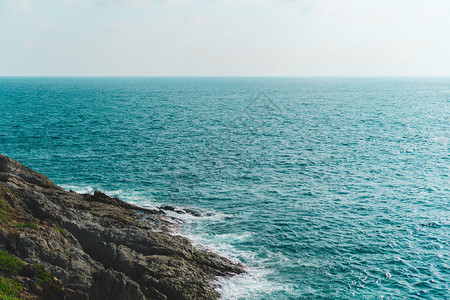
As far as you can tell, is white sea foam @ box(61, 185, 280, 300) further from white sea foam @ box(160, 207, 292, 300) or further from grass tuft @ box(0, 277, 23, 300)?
grass tuft @ box(0, 277, 23, 300)

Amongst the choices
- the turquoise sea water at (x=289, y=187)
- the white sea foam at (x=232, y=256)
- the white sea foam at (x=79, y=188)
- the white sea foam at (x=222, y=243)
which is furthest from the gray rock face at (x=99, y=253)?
the white sea foam at (x=79, y=188)

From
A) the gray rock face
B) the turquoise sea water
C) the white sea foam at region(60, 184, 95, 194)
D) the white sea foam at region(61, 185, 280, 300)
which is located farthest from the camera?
the white sea foam at region(60, 184, 95, 194)

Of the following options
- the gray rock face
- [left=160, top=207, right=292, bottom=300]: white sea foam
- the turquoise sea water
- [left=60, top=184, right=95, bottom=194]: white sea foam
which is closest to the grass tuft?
the gray rock face

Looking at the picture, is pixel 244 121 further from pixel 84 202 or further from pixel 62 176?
pixel 84 202

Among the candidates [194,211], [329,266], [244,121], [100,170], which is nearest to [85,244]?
[194,211]

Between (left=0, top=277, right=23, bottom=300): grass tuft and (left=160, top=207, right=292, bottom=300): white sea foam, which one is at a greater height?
(left=0, top=277, right=23, bottom=300): grass tuft

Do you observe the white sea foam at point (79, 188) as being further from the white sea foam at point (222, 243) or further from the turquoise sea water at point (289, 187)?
the turquoise sea water at point (289, 187)

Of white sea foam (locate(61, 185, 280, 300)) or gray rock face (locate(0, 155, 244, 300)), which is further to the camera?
white sea foam (locate(61, 185, 280, 300))
